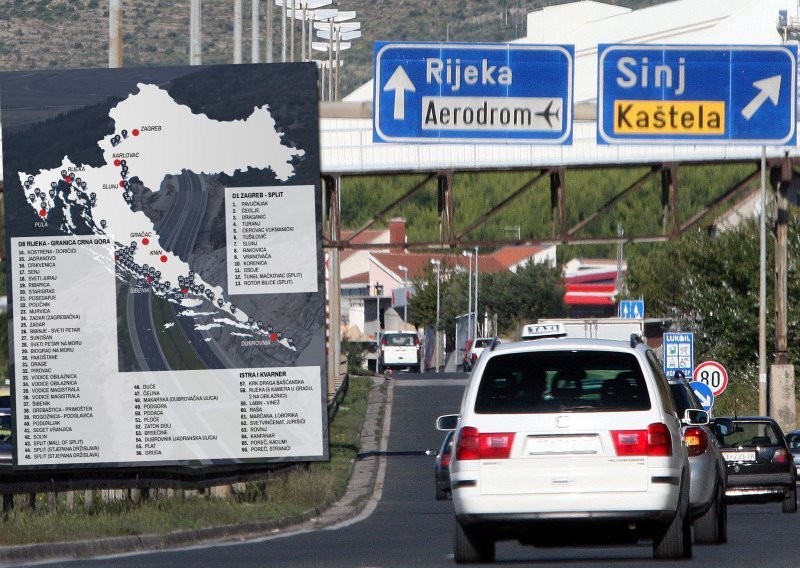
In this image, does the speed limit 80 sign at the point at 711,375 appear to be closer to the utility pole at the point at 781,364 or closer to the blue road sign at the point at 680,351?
the blue road sign at the point at 680,351

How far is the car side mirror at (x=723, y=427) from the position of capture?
656 inches

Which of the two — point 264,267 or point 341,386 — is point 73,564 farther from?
point 341,386

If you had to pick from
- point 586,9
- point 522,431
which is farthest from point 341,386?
point 586,9

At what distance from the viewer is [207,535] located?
59.1ft

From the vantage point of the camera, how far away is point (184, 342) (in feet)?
70.2

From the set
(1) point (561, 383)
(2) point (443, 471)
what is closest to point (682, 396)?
(1) point (561, 383)

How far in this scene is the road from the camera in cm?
1394

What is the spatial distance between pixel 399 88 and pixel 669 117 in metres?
4.64

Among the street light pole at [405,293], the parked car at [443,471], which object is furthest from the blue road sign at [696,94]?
the street light pole at [405,293]

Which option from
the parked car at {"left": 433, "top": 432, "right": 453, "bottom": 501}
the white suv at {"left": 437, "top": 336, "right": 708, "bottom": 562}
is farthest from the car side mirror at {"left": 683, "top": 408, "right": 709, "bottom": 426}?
the parked car at {"left": 433, "top": 432, "right": 453, "bottom": 501}

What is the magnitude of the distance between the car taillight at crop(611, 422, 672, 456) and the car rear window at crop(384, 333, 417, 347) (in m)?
75.9

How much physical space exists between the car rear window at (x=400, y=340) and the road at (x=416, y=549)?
60.3 meters

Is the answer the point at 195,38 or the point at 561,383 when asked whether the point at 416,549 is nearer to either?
the point at 561,383

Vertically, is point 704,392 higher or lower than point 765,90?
lower
